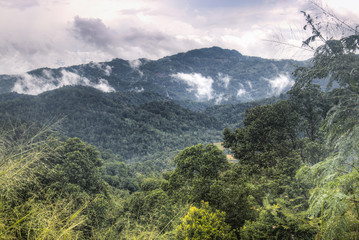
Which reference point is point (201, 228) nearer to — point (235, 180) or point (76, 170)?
point (235, 180)

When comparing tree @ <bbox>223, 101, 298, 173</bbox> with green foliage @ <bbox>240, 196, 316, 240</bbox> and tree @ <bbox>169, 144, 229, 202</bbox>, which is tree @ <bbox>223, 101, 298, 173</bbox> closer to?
tree @ <bbox>169, 144, 229, 202</bbox>

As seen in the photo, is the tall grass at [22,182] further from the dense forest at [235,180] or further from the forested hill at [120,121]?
the forested hill at [120,121]

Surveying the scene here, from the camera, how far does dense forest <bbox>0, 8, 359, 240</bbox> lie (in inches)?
98.7

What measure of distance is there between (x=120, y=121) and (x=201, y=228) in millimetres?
106847

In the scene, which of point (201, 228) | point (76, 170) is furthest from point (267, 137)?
point (76, 170)

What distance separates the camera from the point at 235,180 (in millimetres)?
8344

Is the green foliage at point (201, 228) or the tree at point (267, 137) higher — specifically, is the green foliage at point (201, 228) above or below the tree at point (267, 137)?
below

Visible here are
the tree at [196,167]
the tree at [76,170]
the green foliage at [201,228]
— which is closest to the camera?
the green foliage at [201,228]

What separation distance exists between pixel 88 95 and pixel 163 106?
47.7m

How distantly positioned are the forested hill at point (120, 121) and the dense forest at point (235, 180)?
246 feet

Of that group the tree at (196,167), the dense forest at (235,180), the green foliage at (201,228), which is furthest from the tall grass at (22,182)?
the tree at (196,167)

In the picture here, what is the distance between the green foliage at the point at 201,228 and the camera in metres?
5.08

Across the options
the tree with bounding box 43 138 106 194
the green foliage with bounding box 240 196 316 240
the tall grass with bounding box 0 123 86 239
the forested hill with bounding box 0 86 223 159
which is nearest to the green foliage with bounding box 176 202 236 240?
the green foliage with bounding box 240 196 316 240

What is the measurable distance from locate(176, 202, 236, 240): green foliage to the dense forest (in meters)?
0.03
